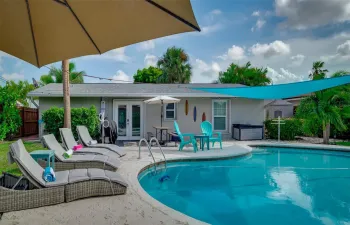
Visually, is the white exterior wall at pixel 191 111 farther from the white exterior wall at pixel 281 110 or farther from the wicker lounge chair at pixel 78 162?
the white exterior wall at pixel 281 110

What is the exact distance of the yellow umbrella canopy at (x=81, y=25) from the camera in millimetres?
1721

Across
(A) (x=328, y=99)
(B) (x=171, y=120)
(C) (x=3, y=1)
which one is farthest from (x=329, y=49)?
(C) (x=3, y=1)

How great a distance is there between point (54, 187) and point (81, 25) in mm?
3040

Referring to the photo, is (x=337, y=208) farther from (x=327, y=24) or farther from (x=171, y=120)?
(x=327, y=24)

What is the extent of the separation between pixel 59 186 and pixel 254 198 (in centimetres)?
413

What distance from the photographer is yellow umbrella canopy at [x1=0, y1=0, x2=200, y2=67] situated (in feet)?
5.65

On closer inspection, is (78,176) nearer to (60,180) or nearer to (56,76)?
(60,180)

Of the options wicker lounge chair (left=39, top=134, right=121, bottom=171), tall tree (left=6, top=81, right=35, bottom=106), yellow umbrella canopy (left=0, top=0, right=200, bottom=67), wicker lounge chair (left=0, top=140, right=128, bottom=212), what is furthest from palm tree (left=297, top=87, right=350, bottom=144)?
tall tree (left=6, top=81, right=35, bottom=106)

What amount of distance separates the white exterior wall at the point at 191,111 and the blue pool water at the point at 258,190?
4750 millimetres

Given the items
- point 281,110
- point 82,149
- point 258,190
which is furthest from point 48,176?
point 281,110

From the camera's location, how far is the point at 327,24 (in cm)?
1591

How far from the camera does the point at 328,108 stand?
1304cm

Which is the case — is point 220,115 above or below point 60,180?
above

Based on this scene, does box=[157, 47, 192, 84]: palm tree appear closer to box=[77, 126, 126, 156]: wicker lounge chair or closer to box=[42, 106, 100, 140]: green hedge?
box=[42, 106, 100, 140]: green hedge
